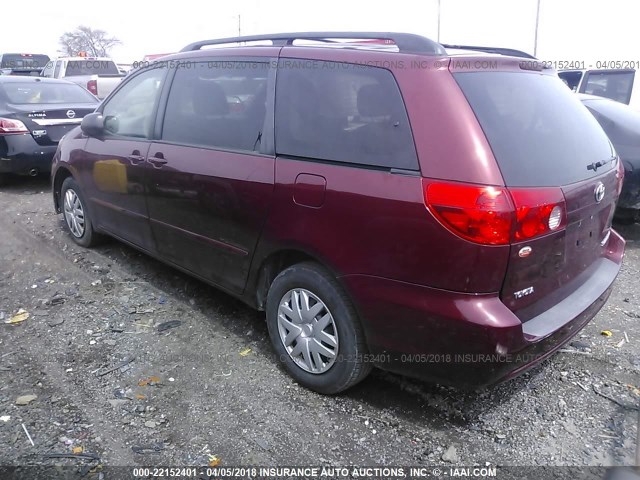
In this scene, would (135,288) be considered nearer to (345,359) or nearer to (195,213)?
(195,213)

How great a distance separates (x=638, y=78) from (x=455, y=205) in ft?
33.8

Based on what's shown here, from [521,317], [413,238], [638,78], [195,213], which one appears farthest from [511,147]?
[638,78]

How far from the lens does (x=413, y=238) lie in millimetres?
2188

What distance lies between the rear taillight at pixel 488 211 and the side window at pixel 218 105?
47.4 inches

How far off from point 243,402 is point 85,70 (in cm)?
1609

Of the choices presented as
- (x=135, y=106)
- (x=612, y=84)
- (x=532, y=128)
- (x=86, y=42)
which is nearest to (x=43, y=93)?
(x=135, y=106)

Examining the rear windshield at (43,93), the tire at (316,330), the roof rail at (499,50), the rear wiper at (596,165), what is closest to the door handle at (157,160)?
the tire at (316,330)

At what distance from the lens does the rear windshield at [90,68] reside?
51.2 ft

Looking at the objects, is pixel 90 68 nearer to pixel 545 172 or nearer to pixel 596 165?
pixel 596 165

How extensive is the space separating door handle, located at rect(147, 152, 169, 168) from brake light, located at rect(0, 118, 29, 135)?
170 inches

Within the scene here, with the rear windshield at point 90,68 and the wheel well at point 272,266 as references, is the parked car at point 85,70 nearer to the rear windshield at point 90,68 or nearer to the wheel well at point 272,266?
the rear windshield at point 90,68

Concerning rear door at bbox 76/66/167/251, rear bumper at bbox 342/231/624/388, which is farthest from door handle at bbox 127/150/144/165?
rear bumper at bbox 342/231/624/388

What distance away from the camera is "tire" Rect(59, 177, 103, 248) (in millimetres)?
4738

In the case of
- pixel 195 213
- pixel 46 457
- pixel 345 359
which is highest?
pixel 195 213
